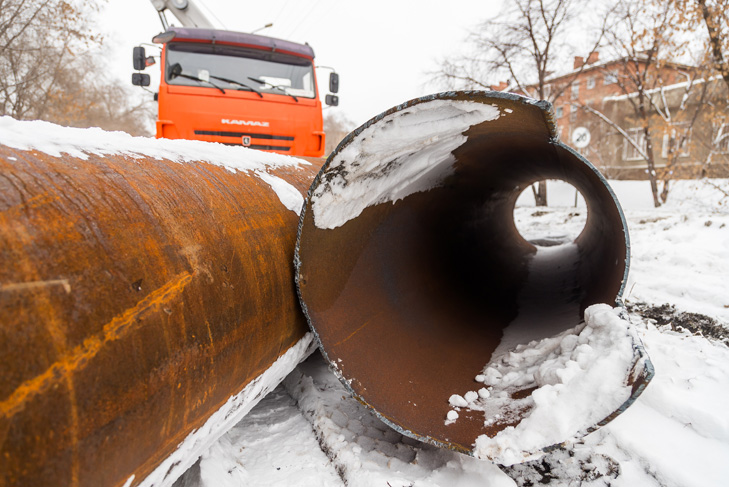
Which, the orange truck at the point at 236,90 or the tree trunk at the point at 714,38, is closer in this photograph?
the orange truck at the point at 236,90

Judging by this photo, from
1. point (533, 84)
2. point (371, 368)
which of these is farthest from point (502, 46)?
point (371, 368)

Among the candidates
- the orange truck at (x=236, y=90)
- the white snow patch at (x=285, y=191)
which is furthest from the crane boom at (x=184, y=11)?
the white snow patch at (x=285, y=191)

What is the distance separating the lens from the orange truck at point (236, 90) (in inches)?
195

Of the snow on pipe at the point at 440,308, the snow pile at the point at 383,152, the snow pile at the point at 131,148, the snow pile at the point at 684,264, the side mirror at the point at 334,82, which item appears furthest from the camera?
the side mirror at the point at 334,82

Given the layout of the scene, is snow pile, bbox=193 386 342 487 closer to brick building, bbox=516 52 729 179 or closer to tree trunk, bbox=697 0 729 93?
tree trunk, bbox=697 0 729 93

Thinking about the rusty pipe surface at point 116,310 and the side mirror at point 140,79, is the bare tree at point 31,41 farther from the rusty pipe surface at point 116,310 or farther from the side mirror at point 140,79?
the rusty pipe surface at point 116,310

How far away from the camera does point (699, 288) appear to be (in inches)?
148

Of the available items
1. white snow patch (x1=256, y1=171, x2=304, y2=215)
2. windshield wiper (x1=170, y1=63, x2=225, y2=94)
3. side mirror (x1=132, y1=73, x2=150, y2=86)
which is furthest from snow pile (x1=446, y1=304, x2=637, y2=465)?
side mirror (x1=132, y1=73, x2=150, y2=86)

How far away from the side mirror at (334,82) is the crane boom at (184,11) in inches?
117

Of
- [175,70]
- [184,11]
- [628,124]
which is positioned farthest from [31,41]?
[628,124]

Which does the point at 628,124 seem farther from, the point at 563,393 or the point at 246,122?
the point at 563,393

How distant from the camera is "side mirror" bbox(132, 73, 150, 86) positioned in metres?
5.54

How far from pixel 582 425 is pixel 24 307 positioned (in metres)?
1.55

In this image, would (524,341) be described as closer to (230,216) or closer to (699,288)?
(230,216)
